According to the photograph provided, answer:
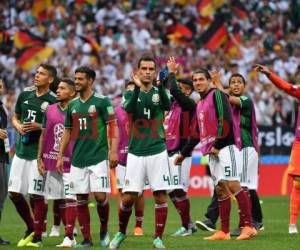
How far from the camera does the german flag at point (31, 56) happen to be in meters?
30.6

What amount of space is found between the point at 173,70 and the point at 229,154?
214 centimetres

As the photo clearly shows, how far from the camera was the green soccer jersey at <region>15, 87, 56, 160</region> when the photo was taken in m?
14.9

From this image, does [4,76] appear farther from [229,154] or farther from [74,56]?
[229,154]

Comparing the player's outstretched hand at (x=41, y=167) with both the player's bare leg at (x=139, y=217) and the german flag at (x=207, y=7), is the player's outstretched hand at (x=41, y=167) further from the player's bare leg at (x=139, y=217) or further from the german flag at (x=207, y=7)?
the german flag at (x=207, y=7)

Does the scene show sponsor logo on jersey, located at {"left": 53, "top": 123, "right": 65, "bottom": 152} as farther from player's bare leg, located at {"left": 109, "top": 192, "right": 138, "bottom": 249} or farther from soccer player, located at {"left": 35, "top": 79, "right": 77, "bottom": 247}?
player's bare leg, located at {"left": 109, "top": 192, "right": 138, "bottom": 249}

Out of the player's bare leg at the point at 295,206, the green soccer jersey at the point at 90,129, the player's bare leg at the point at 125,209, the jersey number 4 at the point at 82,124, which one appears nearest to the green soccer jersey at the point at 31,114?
the green soccer jersey at the point at 90,129

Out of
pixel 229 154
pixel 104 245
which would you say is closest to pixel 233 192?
pixel 229 154

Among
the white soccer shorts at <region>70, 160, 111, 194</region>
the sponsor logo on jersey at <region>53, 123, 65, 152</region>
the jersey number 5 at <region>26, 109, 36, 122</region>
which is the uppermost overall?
the jersey number 5 at <region>26, 109, 36, 122</region>

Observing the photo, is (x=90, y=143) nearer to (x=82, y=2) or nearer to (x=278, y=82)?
(x=278, y=82)

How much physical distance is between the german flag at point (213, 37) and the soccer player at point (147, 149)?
61.8 feet

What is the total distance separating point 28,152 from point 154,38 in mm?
17666

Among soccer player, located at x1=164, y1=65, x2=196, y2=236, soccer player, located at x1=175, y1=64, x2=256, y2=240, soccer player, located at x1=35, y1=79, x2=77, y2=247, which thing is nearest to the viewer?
soccer player, located at x1=35, y1=79, x2=77, y2=247

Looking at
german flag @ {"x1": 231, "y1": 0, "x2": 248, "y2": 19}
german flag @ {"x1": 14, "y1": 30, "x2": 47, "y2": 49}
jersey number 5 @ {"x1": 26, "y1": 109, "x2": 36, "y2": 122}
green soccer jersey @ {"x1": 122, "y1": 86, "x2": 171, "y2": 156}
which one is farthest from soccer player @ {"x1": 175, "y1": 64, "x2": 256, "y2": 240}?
german flag @ {"x1": 231, "y1": 0, "x2": 248, "y2": 19}

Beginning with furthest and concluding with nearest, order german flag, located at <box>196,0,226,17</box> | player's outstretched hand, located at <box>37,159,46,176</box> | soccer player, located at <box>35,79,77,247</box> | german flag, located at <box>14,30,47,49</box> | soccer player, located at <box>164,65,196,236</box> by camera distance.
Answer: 1. german flag, located at <box>196,0,226,17</box>
2. german flag, located at <box>14,30,47,49</box>
3. soccer player, located at <box>164,65,196,236</box>
4. soccer player, located at <box>35,79,77,247</box>
5. player's outstretched hand, located at <box>37,159,46,176</box>
